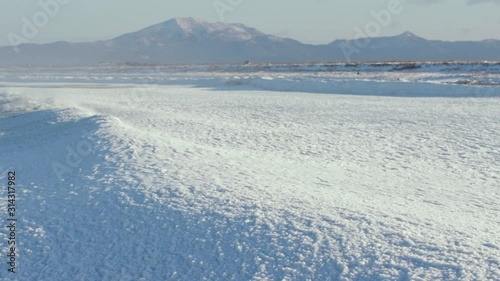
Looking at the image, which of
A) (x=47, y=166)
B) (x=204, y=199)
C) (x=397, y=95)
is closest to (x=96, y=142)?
(x=47, y=166)

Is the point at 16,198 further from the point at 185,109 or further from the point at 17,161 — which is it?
the point at 185,109

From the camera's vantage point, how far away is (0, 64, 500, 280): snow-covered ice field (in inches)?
216

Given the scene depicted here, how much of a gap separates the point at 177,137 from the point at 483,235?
747 cm

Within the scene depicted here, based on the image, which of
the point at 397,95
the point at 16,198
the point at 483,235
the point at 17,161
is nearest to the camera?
the point at 483,235

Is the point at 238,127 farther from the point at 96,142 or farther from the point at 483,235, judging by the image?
the point at 483,235

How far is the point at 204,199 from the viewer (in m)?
6.96

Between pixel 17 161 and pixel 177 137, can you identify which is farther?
pixel 177 137

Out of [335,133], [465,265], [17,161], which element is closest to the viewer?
[465,265]

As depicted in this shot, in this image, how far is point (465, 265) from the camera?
5.11 meters

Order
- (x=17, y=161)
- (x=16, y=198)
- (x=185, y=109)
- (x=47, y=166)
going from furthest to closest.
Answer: (x=185, y=109), (x=17, y=161), (x=47, y=166), (x=16, y=198)

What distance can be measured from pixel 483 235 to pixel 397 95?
18.6m

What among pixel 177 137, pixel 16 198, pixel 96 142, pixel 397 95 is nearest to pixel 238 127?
pixel 177 137

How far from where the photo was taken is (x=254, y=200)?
685 cm

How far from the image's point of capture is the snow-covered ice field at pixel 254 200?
5.50 meters
